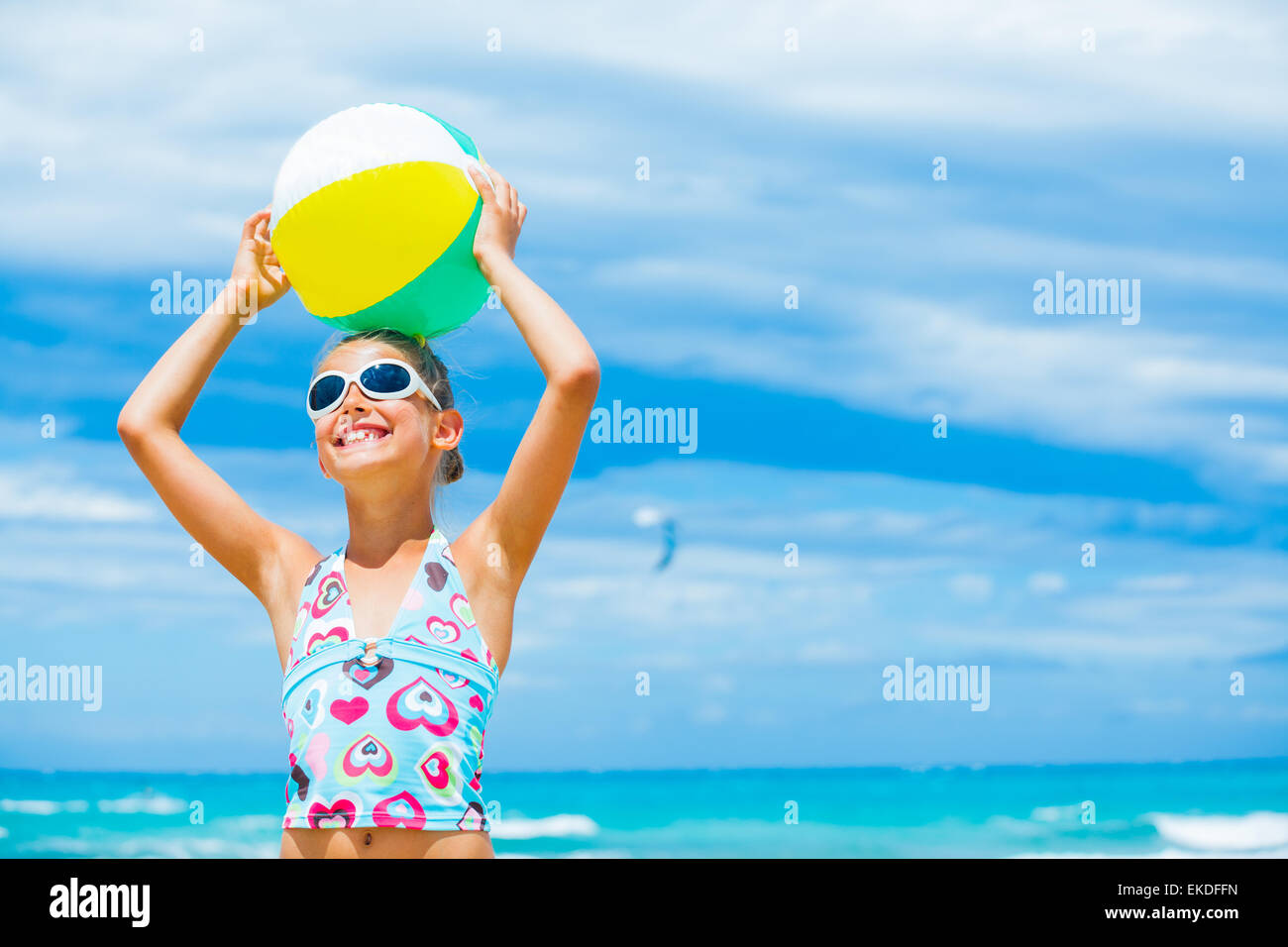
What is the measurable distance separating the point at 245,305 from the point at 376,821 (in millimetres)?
2035

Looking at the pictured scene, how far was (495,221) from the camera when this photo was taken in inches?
174

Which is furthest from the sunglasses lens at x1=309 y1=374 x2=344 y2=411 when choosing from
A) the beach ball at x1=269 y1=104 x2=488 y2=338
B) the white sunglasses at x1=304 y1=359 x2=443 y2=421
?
the beach ball at x1=269 y1=104 x2=488 y2=338

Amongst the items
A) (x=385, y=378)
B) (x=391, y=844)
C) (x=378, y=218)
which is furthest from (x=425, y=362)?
(x=391, y=844)

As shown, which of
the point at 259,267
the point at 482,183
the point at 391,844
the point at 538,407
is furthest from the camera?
the point at 259,267

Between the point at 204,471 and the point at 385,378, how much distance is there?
0.75m

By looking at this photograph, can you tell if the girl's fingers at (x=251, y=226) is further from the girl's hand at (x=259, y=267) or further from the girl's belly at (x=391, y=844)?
the girl's belly at (x=391, y=844)

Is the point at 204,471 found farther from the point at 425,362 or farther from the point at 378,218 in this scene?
the point at 378,218

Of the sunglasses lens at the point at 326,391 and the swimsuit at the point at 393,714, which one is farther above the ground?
the sunglasses lens at the point at 326,391

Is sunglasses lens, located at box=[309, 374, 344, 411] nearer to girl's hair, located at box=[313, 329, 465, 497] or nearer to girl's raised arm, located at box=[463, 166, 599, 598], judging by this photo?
girl's hair, located at box=[313, 329, 465, 497]

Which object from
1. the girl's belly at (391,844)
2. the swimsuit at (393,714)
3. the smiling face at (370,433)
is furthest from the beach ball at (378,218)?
the girl's belly at (391,844)

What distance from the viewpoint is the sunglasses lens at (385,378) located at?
438 centimetres

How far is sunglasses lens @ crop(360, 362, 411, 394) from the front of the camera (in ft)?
14.4

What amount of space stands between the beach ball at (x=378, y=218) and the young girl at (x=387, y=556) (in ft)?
0.37
